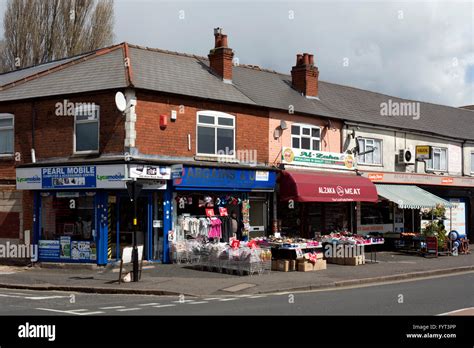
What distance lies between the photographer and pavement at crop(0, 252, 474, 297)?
16141 mm

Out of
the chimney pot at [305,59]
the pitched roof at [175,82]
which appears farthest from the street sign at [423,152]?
the chimney pot at [305,59]

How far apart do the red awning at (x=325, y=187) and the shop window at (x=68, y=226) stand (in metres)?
7.70

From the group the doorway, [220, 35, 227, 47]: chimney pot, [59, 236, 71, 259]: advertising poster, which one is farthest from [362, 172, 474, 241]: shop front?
[59, 236, 71, 259]: advertising poster

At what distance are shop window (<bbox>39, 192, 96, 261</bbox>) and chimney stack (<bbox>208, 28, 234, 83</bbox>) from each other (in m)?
7.73

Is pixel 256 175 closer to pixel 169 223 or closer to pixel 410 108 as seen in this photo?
pixel 169 223

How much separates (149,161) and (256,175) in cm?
491

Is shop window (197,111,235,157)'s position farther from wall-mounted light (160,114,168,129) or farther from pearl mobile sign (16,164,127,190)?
pearl mobile sign (16,164,127,190)

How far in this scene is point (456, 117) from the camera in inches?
1475

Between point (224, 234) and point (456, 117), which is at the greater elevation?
point (456, 117)

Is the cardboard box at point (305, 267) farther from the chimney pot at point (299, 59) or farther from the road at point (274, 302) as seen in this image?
the chimney pot at point (299, 59)

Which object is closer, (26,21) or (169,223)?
(169,223)

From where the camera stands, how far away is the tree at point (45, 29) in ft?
126
